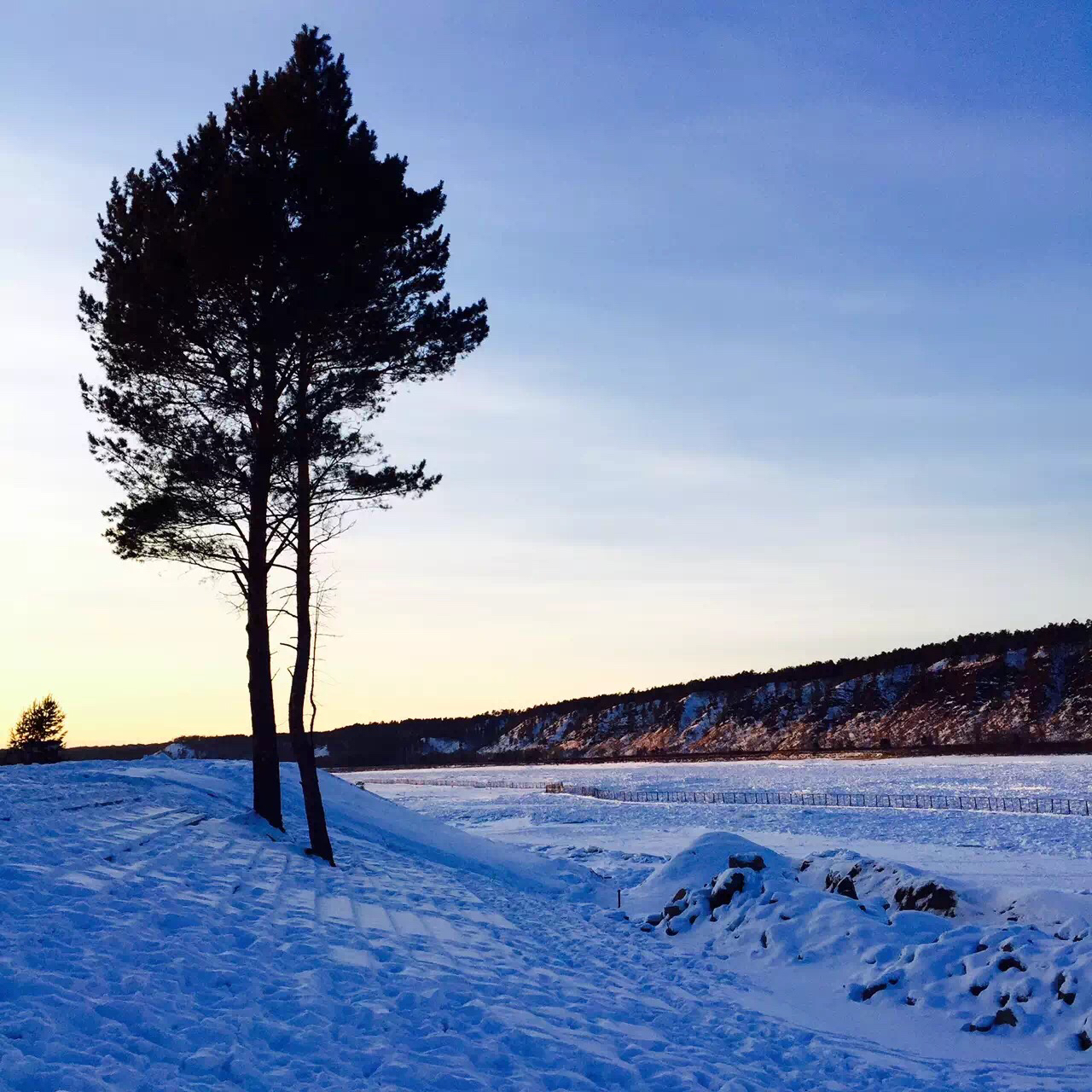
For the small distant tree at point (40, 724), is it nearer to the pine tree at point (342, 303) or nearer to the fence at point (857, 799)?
the fence at point (857, 799)

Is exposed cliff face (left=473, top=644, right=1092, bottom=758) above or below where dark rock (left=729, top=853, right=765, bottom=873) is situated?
below

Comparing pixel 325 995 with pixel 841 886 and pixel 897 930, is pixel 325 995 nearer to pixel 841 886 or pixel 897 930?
pixel 897 930

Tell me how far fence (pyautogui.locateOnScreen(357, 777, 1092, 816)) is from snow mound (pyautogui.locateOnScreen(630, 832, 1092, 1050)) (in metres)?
28.6

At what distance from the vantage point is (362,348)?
17469mm

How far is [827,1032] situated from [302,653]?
35.9ft

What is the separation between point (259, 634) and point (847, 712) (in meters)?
132

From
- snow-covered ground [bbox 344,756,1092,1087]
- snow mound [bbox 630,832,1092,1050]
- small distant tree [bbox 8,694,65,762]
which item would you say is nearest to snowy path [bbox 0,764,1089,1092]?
snow-covered ground [bbox 344,756,1092,1087]

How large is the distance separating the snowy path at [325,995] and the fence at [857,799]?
116 feet

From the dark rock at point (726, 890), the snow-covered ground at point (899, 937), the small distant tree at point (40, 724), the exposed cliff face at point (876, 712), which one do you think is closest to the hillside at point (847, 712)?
the exposed cliff face at point (876, 712)

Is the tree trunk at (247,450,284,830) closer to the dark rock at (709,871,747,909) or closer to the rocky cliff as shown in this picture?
the dark rock at (709,871,747,909)

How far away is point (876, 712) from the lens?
438 ft

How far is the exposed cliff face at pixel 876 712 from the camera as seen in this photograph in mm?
116562

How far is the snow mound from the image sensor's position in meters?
9.73

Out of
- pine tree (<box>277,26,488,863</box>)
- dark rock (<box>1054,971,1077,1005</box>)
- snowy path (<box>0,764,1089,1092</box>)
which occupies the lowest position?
dark rock (<box>1054,971,1077,1005</box>)
